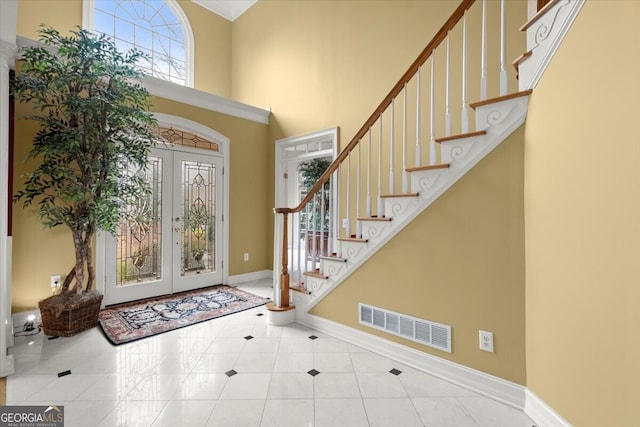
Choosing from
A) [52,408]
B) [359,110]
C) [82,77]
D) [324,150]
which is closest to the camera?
[52,408]

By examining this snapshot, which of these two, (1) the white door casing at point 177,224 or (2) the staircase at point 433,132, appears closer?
(2) the staircase at point 433,132

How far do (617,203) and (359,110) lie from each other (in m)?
3.02

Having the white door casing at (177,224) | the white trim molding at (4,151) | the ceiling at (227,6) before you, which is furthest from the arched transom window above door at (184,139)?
the ceiling at (227,6)

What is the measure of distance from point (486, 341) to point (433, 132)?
151 centimetres

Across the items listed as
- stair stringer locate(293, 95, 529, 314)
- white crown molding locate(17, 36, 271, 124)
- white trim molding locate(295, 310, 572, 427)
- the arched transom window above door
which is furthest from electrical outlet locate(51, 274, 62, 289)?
white trim molding locate(295, 310, 572, 427)

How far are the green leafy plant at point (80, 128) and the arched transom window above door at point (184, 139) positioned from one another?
37.3 inches

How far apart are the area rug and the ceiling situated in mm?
5383

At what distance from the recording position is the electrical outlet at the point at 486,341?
1855 mm

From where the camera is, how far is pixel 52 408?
1751 mm

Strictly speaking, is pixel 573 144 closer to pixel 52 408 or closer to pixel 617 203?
pixel 617 203

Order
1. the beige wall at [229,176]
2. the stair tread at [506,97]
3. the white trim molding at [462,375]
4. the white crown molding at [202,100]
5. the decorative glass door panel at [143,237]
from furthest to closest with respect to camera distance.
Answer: the white crown molding at [202,100] < the decorative glass door panel at [143,237] < the beige wall at [229,176] < the stair tread at [506,97] < the white trim molding at [462,375]

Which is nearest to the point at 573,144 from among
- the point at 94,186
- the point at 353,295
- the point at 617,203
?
the point at 617,203

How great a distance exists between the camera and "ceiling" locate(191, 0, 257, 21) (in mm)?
5438

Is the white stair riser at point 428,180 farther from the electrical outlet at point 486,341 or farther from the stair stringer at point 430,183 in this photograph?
the electrical outlet at point 486,341
